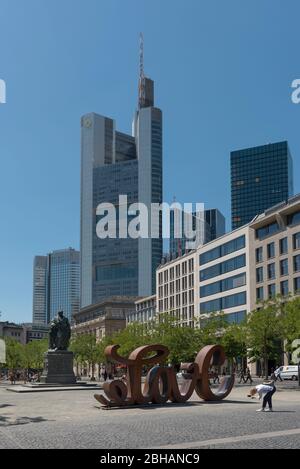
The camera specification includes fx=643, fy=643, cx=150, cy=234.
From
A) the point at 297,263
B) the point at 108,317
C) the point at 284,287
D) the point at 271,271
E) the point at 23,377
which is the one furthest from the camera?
the point at 108,317

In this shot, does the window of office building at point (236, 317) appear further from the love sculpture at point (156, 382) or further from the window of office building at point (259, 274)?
the love sculpture at point (156, 382)

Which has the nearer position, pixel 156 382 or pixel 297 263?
pixel 156 382

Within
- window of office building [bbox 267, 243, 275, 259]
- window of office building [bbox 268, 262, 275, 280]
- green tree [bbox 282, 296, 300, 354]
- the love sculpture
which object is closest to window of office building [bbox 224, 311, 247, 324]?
window of office building [bbox 268, 262, 275, 280]

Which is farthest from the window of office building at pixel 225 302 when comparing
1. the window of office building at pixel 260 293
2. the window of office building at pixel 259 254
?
the window of office building at pixel 259 254

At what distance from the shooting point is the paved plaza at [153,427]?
1689 cm

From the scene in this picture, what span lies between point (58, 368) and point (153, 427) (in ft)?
108

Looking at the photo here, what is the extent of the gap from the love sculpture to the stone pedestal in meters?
20.6

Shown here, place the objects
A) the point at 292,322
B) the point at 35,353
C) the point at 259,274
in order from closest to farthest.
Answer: the point at 292,322 → the point at 259,274 → the point at 35,353

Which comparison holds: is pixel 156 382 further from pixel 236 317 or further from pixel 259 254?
pixel 236 317

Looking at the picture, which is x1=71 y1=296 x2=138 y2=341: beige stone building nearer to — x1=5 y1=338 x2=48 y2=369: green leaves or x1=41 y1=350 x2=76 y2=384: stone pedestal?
x1=5 y1=338 x2=48 y2=369: green leaves

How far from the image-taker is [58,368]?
172 ft

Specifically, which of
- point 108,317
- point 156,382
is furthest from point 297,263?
point 108,317

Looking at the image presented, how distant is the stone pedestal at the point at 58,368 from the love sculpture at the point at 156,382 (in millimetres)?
20565
